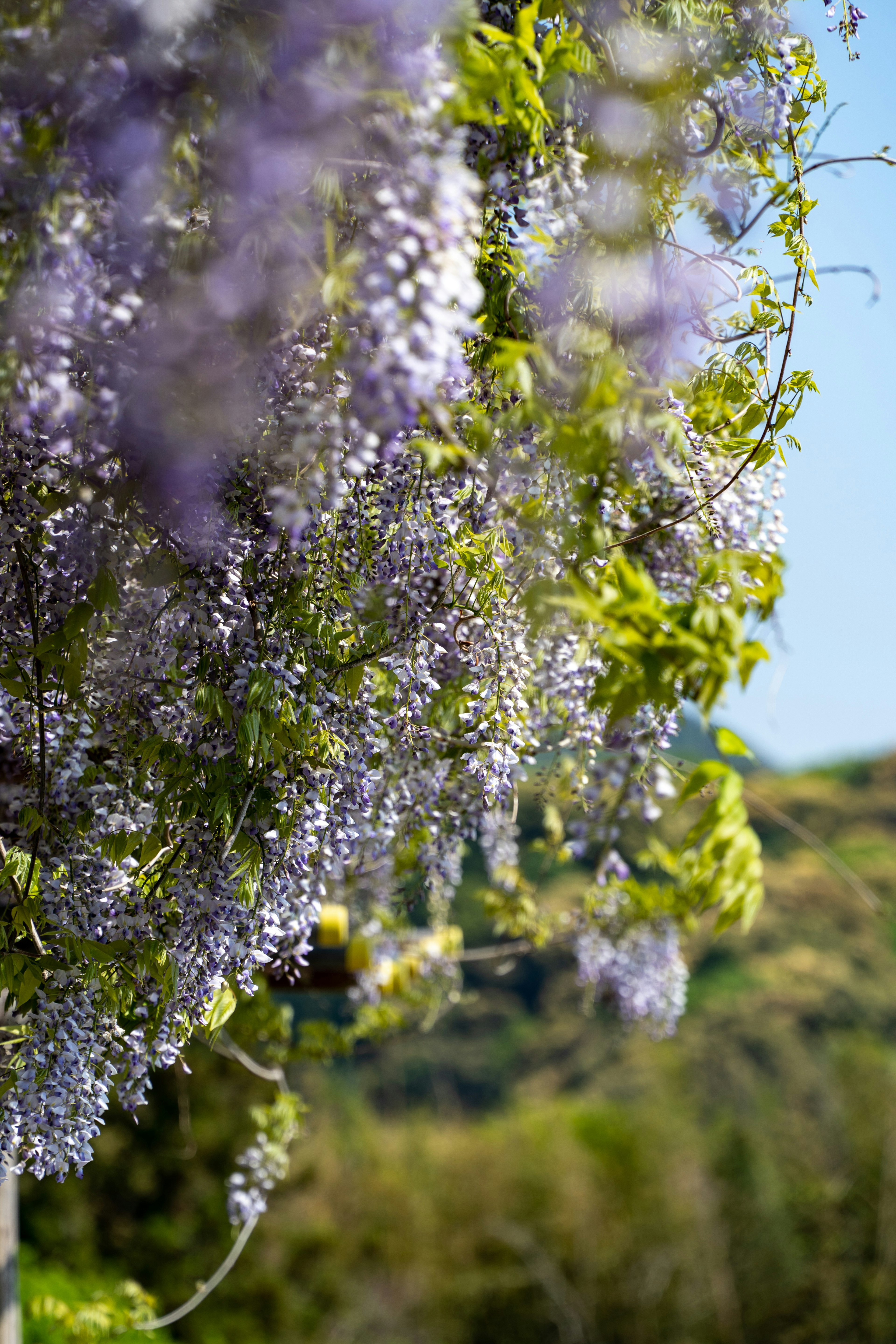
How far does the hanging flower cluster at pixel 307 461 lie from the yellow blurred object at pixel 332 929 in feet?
3.31

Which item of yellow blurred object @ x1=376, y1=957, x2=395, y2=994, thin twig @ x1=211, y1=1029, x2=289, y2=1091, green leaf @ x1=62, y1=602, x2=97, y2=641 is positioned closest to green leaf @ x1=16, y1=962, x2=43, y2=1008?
green leaf @ x1=62, y1=602, x2=97, y2=641

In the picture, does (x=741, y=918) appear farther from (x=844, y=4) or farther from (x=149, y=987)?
(x=844, y=4)

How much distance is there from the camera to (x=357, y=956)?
3.37m

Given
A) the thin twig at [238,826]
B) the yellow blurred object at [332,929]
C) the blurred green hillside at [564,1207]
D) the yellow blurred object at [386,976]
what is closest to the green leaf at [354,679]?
the thin twig at [238,826]

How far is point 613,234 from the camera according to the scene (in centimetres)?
147

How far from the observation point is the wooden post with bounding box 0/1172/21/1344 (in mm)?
2406

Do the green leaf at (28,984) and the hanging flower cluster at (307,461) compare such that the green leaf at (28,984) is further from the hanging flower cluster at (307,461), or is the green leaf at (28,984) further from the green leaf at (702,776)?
the green leaf at (702,776)

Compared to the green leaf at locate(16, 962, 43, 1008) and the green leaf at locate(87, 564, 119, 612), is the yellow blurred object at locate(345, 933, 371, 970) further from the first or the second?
the green leaf at locate(87, 564, 119, 612)

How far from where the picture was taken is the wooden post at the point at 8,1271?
7.89 feet

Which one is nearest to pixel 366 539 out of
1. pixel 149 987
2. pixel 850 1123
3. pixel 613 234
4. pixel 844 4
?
pixel 613 234

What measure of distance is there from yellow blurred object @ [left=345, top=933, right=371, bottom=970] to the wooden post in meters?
1.23

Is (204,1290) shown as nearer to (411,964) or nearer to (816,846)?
(411,964)

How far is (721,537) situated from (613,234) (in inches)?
28.4

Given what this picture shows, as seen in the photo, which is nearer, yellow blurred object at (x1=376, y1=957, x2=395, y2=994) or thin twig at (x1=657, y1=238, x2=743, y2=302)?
thin twig at (x1=657, y1=238, x2=743, y2=302)
